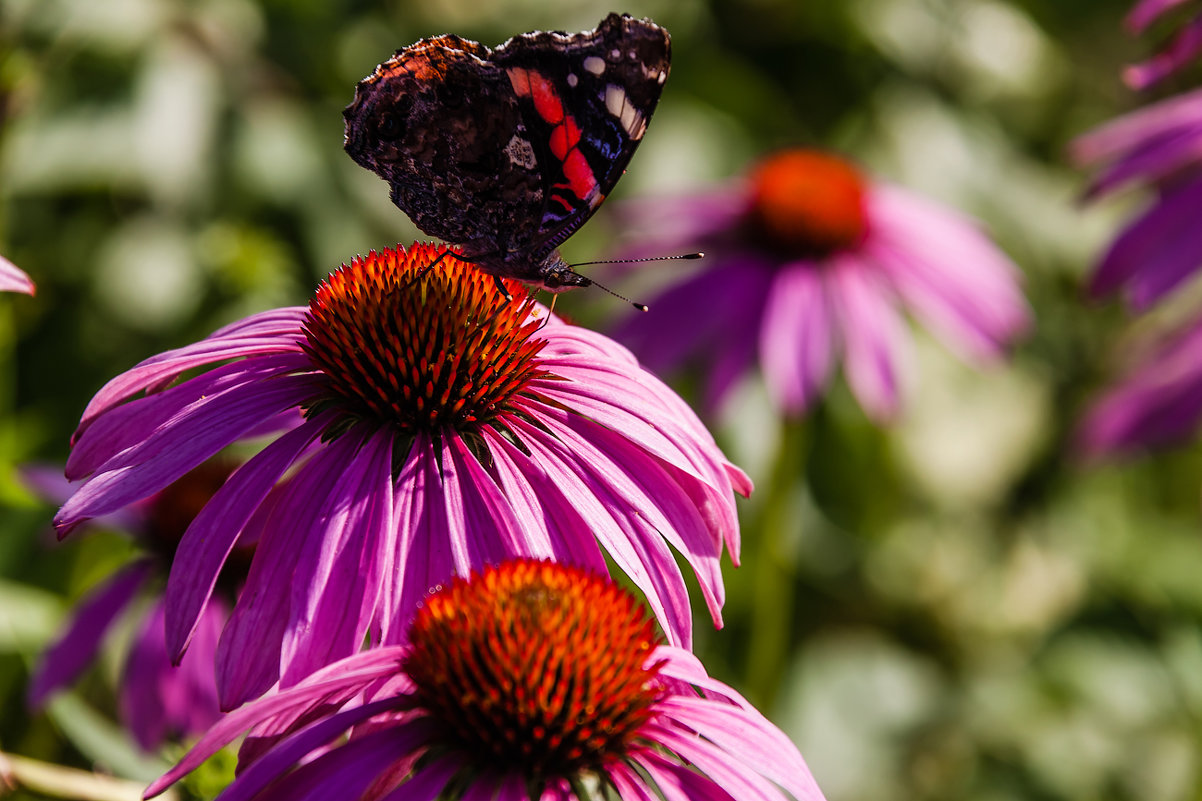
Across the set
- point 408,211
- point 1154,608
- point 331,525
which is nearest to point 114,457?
point 331,525

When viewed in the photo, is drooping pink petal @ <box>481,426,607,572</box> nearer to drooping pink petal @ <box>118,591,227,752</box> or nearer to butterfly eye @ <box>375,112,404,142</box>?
butterfly eye @ <box>375,112,404,142</box>

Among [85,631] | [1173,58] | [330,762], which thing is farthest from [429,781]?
[1173,58]

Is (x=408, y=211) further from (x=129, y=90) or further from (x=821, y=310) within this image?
(x=129, y=90)

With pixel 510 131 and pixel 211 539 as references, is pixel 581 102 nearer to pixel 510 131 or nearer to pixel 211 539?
pixel 510 131

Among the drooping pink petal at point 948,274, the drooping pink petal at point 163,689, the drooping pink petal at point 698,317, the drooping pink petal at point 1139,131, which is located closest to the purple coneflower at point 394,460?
the drooping pink petal at point 163,689

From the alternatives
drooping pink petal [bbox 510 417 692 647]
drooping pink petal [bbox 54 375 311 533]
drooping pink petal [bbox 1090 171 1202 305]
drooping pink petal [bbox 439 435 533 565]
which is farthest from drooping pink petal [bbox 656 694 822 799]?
drooping pink petal [bbox 1090 171 1202 305]

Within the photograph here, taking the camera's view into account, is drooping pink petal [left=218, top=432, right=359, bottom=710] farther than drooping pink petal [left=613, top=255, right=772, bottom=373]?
No
